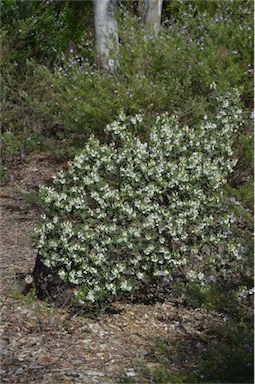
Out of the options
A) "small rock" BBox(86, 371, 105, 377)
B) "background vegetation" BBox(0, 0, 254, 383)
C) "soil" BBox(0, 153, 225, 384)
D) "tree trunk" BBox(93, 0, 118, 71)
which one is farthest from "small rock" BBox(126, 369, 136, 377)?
"tree trunk" BBox(93, 0, 118, 71)

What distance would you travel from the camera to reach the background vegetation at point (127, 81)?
6727mm

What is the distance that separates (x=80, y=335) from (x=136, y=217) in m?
0.81

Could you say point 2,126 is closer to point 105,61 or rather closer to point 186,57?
point 105,61

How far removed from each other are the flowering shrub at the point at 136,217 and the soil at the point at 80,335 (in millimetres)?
189

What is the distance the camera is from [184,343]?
4242mm

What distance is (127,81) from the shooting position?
7363 mm

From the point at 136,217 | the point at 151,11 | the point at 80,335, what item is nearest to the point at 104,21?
the point at 151,11

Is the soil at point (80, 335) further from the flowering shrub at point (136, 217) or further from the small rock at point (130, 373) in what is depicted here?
the flowering shrub at point (136, 217)

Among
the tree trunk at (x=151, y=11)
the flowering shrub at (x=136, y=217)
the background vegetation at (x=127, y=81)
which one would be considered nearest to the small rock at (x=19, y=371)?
the flowering shrub at (x=136, y=217)

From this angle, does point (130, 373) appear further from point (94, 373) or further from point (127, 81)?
point (127, 81)

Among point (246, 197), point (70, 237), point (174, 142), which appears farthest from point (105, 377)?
point (246, 197)

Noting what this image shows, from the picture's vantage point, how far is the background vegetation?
6727mm

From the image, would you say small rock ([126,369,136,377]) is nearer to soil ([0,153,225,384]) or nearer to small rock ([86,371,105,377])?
soil ([0,153,225,384])

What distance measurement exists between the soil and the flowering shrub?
0.19 metres
